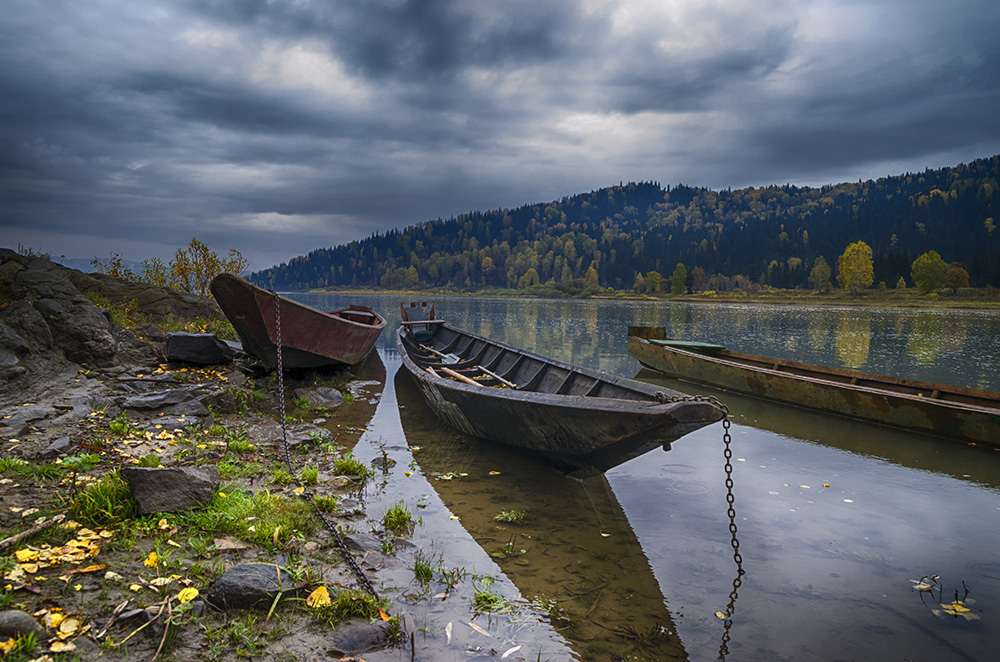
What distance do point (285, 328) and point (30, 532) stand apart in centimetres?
737

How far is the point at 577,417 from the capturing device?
19.0 ft

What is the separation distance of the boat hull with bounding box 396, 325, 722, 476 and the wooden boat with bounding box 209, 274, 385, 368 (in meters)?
3.72

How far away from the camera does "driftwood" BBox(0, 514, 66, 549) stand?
3.50 metres

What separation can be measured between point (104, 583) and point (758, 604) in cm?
500

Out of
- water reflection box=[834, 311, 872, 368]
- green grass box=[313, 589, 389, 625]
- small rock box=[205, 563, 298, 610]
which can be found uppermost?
small rock box=[205, 563, 298, 610]

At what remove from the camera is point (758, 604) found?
14.7 ft

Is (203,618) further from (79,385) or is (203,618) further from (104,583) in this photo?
(79,385)

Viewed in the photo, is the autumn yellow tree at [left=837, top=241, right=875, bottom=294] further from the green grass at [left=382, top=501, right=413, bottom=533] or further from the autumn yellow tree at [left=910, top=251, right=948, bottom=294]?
the green grass at [left=382, top=501, right=413, bottom=533]

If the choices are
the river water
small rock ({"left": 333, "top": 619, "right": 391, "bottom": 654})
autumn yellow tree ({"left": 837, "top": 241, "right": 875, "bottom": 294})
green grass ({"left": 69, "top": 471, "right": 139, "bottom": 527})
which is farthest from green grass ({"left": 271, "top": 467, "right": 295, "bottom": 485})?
autumn yellow tree ({"left": 837, "top": 241, "right": 875, "bottom": 294})

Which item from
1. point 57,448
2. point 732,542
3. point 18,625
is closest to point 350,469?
point 57,448

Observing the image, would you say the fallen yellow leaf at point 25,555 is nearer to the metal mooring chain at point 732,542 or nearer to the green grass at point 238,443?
the green grass at point 238,443

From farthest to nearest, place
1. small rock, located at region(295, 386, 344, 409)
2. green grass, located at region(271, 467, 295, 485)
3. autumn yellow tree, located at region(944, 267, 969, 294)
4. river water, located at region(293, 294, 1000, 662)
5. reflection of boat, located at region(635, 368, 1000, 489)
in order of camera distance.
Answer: autumn yellow tree, located at region(944, 267, 969, 294) → small rock, located at region(295, 386, 344, 409) → reflection of boat, located at region(635, 368, 1000, 489) → green grass, located at region(271, 467, 295, 485) → river water, located at region(293, 294, 1000, 662)

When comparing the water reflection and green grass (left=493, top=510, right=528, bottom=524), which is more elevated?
green grass (left=493, top=510, right=528, bottom=524)

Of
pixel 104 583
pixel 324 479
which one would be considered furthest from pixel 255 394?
pixel 104 583
